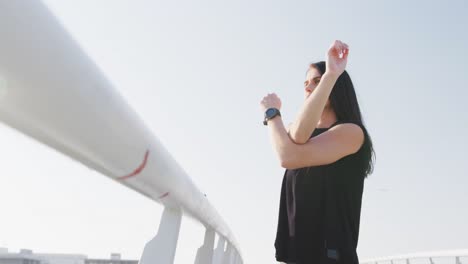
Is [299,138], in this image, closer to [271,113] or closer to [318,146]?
[318,146]

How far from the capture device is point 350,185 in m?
1.73

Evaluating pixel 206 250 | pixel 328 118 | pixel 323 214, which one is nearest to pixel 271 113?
pixel 328 118

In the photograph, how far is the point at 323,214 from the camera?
65.9 inches

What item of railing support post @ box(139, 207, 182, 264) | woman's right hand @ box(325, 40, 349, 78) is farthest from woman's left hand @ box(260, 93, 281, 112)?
railing support post @ box(139, 207, 182, 264)

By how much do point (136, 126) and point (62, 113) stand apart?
11.8 inches

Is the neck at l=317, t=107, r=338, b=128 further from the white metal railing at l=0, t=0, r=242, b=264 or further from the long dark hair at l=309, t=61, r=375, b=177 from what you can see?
the white metal railing at l=0, t=0, r=242, b=264

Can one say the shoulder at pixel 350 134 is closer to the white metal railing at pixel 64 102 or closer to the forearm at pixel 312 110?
the forearm at pixel 312 110

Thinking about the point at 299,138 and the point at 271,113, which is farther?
the point at 271,113

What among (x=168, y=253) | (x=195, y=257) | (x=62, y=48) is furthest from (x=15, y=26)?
(x=195, y=257)

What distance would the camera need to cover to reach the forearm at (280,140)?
168 centimetres

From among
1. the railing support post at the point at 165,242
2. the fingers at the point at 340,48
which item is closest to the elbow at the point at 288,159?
the fingers at the point at 340,48

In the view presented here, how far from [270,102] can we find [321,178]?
0.37 meters

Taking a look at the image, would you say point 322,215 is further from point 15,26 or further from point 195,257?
point 195,257

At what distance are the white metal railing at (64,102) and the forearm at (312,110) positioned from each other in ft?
1.95
